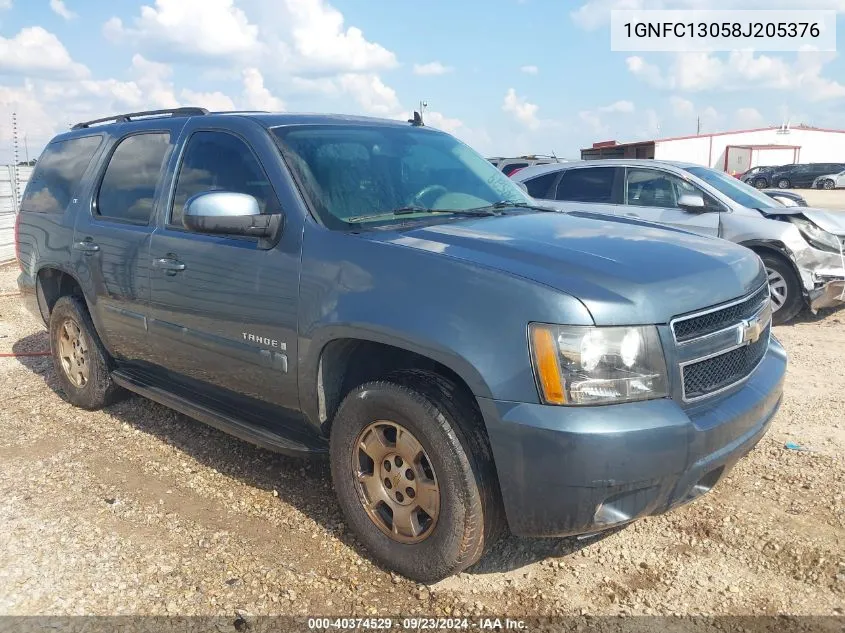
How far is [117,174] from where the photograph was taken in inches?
175

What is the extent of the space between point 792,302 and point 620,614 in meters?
5.53

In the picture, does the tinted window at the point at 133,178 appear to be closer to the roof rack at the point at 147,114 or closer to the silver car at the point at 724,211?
the roof rack at the point at 147,114

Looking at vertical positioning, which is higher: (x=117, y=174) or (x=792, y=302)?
(x=117, y=174)

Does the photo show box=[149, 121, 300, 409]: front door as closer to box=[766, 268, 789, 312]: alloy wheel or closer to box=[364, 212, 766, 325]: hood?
box=[364, 212, 766, 325]: hood

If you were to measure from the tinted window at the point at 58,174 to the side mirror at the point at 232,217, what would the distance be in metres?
2.11

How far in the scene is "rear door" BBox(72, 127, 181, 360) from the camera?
4023 mm

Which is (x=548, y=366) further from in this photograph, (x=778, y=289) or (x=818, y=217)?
(x=818, y=217)

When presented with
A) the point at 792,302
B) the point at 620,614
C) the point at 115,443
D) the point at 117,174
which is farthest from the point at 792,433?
the point at 117,174

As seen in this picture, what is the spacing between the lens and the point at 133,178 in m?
4.28

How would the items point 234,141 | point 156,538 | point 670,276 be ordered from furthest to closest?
point 234,141 < point 156,538 < point 670,276

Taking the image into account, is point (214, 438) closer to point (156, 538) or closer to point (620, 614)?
point (156, 538)

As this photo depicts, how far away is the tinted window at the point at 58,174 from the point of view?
15.8 ft

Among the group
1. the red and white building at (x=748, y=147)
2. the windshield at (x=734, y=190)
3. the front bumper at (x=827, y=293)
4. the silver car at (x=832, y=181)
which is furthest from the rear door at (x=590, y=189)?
the red and white building at (x=748, y=147)

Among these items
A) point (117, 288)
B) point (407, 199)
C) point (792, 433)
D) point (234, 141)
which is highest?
point (234, 141)
